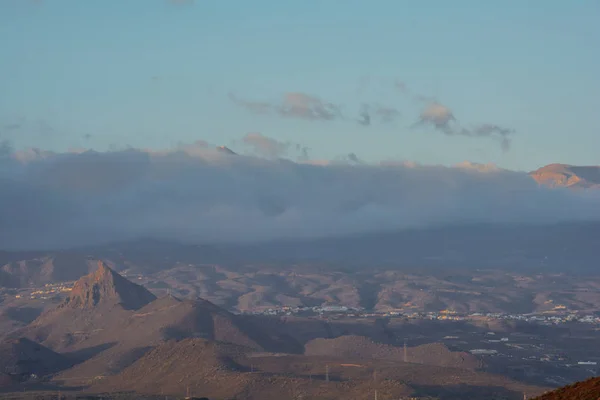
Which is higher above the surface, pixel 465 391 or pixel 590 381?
pixel 590 381

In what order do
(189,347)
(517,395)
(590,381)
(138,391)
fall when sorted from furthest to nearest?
1. (189,347)
2. (138,391)
3. (517,395)
4. (590,381)

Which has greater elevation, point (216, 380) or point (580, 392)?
point (580, 392)

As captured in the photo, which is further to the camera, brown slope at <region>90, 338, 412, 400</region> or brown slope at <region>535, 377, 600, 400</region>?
brown slope at <region>90, 338, 412, 400</region>

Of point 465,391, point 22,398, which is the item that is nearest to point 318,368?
point 465,391

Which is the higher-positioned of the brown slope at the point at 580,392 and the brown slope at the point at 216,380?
the brown slope at the point at 580,392

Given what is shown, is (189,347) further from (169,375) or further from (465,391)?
(465,391)

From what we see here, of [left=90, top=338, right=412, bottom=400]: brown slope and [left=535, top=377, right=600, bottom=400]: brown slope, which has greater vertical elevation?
[left=535, top=377, right=600, bottom=400]: brown slope

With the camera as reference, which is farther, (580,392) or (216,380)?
(216,380)

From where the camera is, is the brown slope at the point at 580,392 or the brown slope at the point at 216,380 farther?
the brown slope at the point at 216,380
